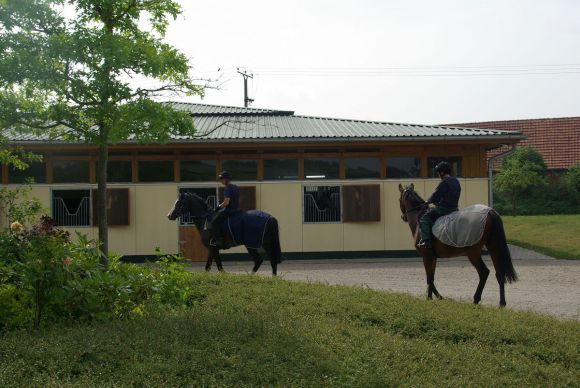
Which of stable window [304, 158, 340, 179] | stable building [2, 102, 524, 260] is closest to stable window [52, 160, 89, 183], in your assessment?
stable building [2, 102, 524, 260]

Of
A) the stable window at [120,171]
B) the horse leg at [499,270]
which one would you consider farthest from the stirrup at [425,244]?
the stable window at [120,171]

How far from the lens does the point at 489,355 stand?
243 inches

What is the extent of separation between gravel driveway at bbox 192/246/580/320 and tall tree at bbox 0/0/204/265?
4.58 metres

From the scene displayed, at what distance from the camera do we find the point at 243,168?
1997cm

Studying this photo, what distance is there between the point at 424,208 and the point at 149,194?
35.0 ft

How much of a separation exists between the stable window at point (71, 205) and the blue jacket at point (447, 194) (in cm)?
1229

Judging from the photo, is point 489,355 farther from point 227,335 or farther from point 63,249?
point 63,249

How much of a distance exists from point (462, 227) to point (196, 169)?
11109 millimetres

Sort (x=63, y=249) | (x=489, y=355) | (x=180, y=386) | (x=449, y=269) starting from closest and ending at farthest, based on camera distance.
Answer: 1. (x=180, y=386)
2. (x=489, y=355)
3. (x=63, y=249)
4. (x=449, y=269)

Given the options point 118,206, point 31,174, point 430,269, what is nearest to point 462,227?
point 430,269

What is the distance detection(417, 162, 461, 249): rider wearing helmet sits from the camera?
1057cm

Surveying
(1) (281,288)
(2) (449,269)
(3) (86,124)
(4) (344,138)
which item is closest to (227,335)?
(1) (281,288)

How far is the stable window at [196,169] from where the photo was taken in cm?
1991

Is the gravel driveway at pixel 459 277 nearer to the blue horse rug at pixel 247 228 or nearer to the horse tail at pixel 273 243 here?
the horse tail at pixel 273 243
